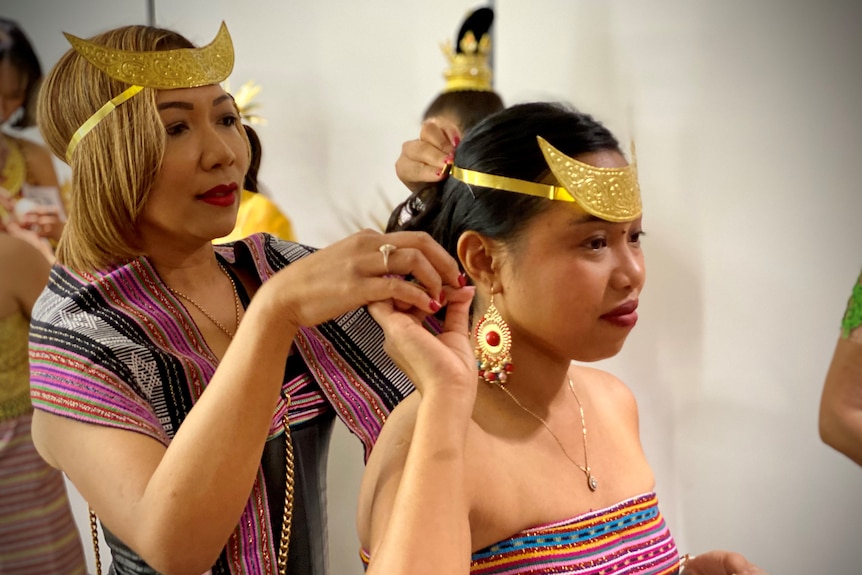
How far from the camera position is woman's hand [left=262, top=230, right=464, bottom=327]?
0.70m

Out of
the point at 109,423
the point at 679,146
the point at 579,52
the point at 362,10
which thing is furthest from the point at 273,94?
the point at 109,423

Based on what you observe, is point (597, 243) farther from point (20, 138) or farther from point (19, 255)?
point (20, 138)

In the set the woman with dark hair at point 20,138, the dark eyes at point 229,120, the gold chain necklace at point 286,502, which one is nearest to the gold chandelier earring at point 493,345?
the gold chain necklace at point 286,502

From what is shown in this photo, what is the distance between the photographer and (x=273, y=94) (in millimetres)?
1736

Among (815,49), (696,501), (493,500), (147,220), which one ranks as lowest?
(696,501)

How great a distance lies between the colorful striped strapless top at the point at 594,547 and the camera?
2.81 ft

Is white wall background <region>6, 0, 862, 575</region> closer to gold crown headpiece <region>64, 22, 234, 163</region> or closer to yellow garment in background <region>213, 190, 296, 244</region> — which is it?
yellow garment in background <region>213, 190, 296, 244</region>

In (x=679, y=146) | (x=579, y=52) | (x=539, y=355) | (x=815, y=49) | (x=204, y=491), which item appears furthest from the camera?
(x=579, y=52)

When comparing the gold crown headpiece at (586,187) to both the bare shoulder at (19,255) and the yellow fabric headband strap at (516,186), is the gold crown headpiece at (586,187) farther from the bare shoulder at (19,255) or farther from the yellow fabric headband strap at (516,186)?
the bare shoulder at (19,255)

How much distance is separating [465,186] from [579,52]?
35.3 inches

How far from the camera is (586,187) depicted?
2.77 ft

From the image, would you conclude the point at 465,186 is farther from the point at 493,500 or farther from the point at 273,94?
the point at 273,94

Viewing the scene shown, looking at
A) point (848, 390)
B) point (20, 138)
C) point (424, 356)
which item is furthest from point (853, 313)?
point (20, 138)

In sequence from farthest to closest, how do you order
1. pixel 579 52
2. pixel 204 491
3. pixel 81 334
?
pixel 579 52 < pixel 81 334 < pixel 204 491
